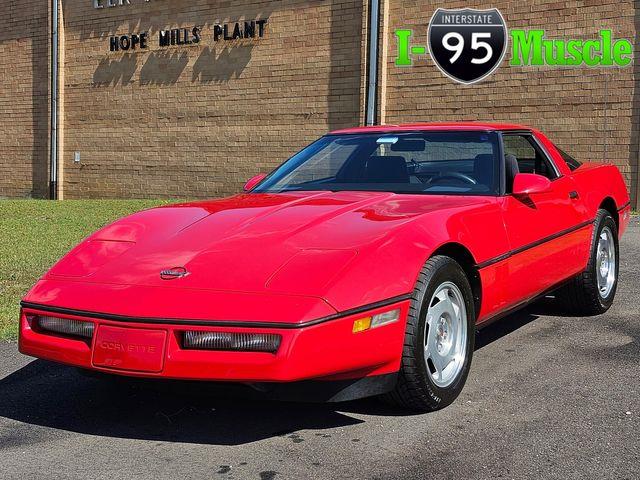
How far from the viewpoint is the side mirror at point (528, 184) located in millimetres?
4672

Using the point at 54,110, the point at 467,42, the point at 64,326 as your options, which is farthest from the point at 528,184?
the point at 54,110

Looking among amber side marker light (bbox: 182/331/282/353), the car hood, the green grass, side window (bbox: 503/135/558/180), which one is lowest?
the green grass

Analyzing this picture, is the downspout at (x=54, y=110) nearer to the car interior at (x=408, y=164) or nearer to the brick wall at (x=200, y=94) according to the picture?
the brick wall at (x=200, y=94)

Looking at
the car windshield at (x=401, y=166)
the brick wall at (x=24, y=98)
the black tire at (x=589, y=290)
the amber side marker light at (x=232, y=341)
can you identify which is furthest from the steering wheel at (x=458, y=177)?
the brick wall at (x=24, y=98)

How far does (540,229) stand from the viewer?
495cm

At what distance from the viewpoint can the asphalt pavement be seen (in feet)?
10.6

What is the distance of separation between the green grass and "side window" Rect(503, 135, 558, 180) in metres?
3.46

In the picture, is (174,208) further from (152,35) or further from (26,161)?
(26,161)

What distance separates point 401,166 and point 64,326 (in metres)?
2.22

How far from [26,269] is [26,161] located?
15.1 m

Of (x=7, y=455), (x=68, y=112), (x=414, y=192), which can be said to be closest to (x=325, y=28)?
(x=68, y=112)

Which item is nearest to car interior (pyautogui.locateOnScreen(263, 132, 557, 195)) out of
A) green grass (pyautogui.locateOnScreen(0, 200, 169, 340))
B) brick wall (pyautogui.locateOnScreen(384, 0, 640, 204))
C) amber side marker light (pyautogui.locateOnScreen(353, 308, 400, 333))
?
amber side marker light (pyautogui.locateOnScreen(353, 308, 400, 333))

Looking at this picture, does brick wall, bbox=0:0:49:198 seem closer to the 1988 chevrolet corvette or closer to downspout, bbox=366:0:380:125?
downspout, bbox=366:0:380:125

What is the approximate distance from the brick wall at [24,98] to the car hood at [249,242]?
18831 millimetres
